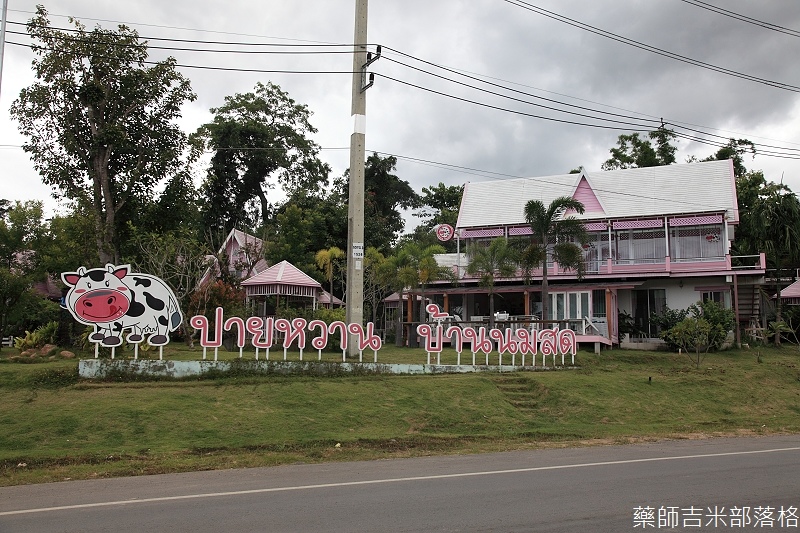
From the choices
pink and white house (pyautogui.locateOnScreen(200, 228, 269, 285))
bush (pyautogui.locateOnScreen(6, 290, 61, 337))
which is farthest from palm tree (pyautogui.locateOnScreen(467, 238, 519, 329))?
bush (pyautogui.locateOnScreen(6, 290, 61, 337))

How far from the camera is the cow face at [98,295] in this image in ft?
50.8

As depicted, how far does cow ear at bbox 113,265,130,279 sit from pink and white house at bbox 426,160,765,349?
54.8ft

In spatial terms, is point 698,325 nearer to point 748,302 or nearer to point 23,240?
point 748,302

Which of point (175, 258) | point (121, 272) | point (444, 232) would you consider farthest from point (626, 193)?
point (121, 272)

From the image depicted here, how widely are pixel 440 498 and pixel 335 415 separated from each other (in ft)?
21.4

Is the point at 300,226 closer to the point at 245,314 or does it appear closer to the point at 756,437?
the point at 245,314

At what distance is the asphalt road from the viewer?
7.26 m

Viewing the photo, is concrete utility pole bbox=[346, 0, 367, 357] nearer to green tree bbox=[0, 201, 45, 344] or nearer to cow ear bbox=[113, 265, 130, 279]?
cow ear bbox=[113, 265, 130, 279]

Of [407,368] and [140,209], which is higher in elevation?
[140,209]

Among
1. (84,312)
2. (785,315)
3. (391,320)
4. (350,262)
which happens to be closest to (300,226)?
Result: (391,320)

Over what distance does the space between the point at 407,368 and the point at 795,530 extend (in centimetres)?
1230

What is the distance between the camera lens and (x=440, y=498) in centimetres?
848

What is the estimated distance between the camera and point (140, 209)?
24172 millimetres

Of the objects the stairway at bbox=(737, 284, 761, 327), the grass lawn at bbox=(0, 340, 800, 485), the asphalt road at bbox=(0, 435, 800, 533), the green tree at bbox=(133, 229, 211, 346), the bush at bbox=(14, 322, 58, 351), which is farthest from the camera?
the stairway at bbox=(737, 284, 761, 327)
